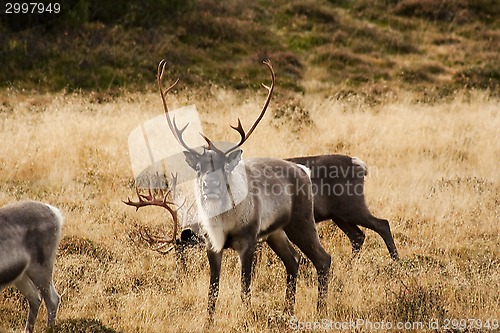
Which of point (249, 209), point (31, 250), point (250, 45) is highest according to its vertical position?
point (249, 209)

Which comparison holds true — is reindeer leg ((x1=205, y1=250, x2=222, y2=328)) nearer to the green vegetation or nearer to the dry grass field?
the dry grass field

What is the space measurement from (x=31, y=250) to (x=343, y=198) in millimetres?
3349

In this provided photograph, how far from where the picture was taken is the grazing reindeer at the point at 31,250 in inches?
197

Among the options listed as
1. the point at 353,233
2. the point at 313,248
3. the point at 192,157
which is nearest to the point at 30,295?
the point at 192,157

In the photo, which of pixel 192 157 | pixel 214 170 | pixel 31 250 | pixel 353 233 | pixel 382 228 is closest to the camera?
pixel 31 250

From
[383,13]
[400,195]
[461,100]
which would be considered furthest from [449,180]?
[383,13]

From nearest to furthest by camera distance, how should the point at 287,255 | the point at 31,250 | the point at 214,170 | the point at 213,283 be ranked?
the point at 31,250 → the point at 214,170 → the point at 213,283 → the point at 287,255

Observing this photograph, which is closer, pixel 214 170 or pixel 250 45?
pixel 214 170

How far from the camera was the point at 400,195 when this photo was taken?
9133 mm

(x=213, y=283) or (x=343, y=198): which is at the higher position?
(x=213, y=283)

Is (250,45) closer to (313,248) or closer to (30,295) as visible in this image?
(313,248)

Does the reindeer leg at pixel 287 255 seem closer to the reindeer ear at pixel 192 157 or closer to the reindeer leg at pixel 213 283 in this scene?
the reindeer leg at pixel 213 283

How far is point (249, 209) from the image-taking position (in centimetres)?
562

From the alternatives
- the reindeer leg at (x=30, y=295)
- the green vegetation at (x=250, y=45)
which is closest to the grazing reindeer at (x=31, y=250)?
the reindeer leg at (x=30, y=295)
